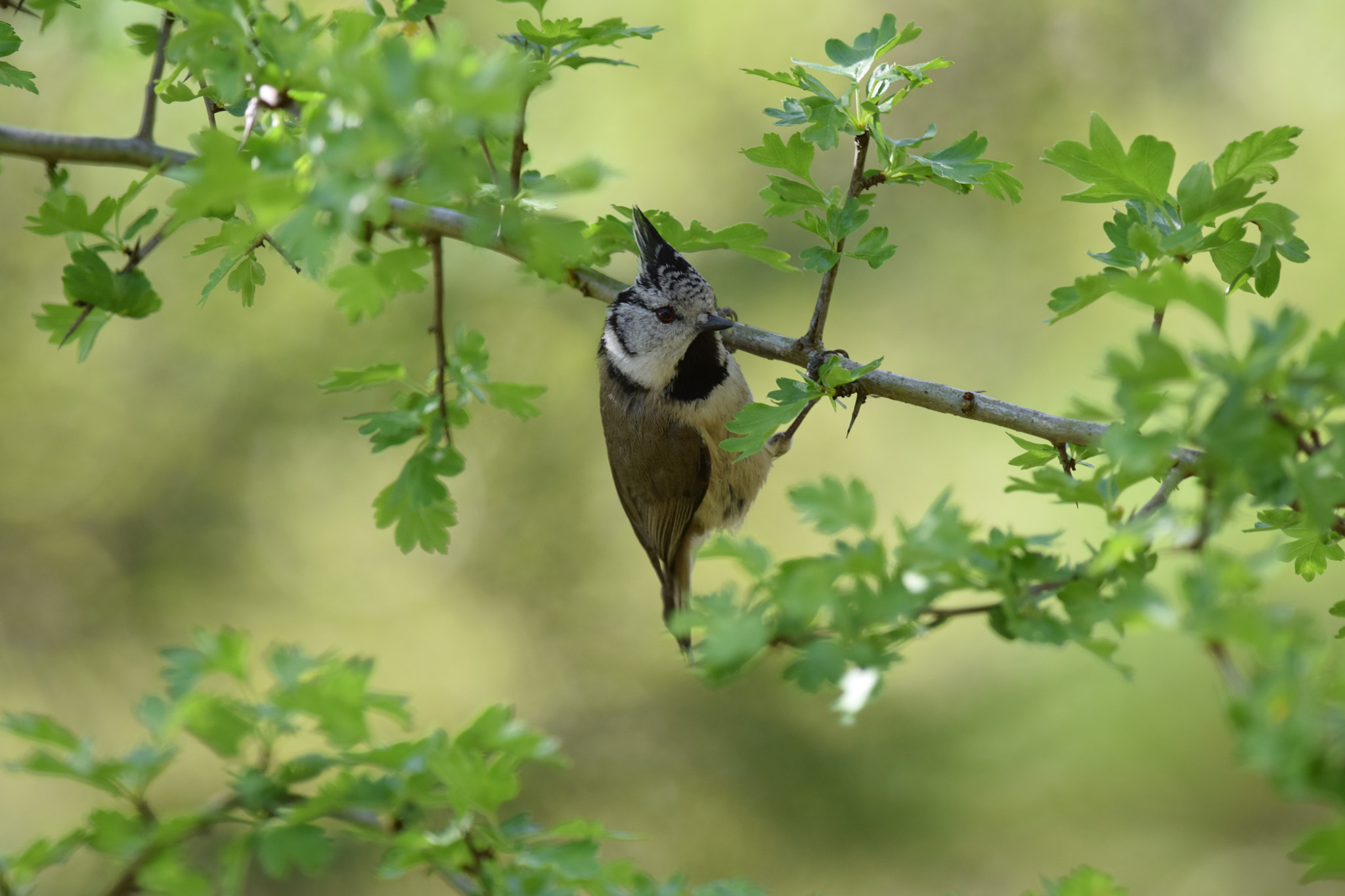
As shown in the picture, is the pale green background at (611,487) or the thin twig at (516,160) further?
the pale green background at (611,487)

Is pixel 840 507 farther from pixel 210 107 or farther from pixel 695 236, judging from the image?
pixel 210 107

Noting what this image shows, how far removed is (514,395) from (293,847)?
58 cm

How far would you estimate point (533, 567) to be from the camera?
14.8ft

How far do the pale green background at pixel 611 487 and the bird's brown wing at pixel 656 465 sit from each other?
1629mm

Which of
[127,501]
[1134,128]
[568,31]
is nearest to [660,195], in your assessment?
[1134,128]

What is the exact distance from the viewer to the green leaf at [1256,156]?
1157 mm

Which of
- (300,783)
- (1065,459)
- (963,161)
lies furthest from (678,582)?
(300,783)

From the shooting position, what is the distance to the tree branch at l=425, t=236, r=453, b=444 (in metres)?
1.06

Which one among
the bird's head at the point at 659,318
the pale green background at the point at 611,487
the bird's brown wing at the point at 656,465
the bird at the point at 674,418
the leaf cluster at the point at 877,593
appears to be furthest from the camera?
the pale green background at the point at 611,487

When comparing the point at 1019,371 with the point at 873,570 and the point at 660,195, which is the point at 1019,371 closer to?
the point at 660,195

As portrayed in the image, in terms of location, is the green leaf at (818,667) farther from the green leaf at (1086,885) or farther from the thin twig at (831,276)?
the thin twig at (831,276)

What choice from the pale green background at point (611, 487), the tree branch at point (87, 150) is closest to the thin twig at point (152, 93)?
the tree branch at point (87, 150)

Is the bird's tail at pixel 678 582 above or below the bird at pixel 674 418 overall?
below

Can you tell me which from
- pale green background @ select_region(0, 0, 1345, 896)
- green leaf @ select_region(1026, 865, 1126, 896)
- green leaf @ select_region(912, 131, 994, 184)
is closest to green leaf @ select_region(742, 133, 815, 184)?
green leaf @ select_region(912, 131, 994, 184)
